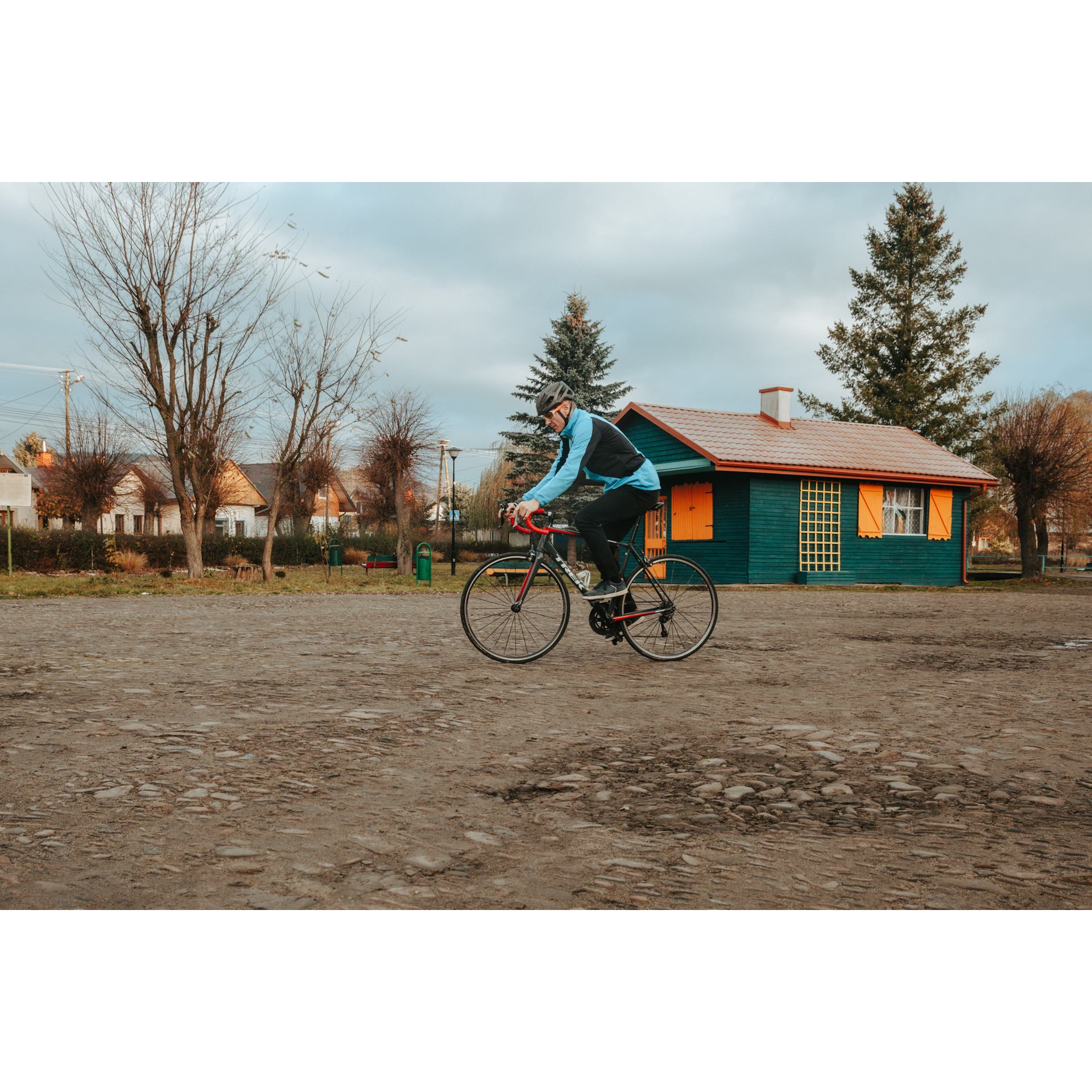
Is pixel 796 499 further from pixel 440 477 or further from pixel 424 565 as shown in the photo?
pixel 440 477

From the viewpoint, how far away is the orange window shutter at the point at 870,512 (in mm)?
22906

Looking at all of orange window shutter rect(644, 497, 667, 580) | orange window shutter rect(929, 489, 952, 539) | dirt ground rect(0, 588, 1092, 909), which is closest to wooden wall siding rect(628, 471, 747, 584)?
orange window shutter rect(644, 497, 667, 580)

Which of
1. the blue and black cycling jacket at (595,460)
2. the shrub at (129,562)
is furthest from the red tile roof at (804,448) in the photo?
the shrub at (129,562)

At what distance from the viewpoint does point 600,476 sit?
6742 millimetres

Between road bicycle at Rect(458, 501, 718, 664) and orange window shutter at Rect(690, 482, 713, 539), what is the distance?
50.3ft

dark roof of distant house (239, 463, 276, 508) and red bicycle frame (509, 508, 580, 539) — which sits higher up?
dark roof of distant house (239, 463, 276, 508)

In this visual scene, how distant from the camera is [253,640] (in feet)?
28.0

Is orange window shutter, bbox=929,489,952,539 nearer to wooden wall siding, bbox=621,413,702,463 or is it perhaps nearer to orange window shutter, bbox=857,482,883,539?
orange window shutter, bbox=857,482,883,539

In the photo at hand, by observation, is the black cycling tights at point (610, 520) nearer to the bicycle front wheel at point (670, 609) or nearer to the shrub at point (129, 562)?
the bicycle front wheel at point (670, 609)

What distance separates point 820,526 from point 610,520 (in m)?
16.8

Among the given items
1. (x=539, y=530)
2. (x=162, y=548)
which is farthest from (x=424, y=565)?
(x=539, y=530)

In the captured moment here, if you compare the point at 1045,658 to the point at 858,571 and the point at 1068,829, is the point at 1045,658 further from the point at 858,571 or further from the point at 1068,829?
the point at 858,571

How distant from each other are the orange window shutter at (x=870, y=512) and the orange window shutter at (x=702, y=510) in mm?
3942

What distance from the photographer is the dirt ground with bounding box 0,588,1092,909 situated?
250cm
